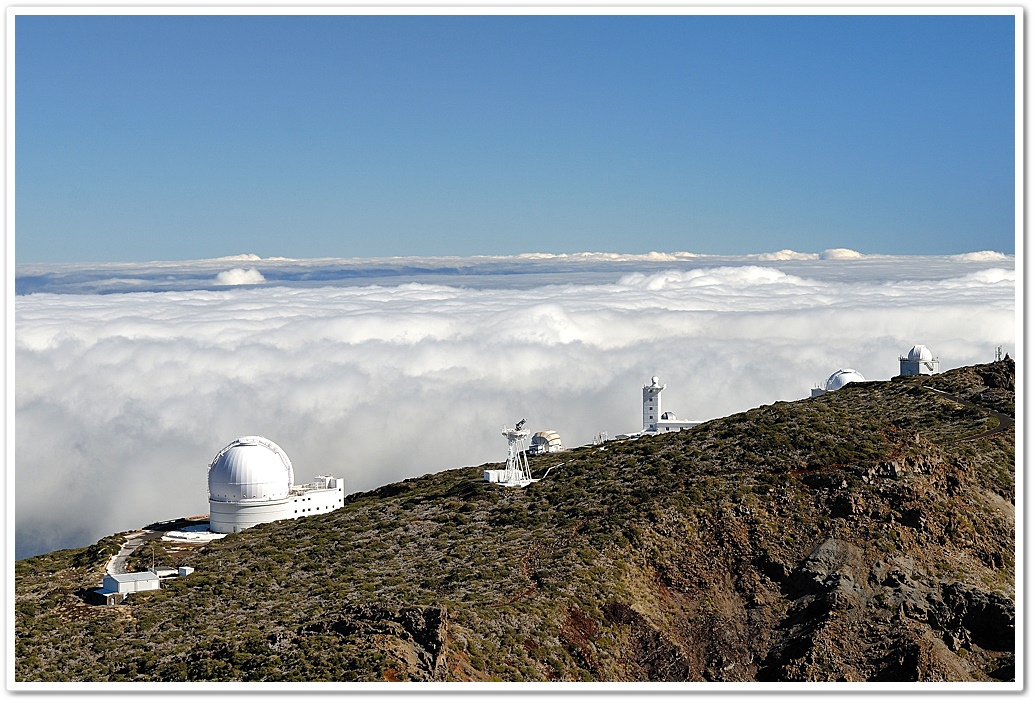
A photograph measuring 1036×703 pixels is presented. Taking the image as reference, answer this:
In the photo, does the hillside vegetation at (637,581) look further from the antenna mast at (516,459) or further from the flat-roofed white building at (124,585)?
the antenna mast at (516,459)

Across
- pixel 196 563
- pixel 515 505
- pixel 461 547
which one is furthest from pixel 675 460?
pixel 196 563

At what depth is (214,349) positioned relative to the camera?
323 feet

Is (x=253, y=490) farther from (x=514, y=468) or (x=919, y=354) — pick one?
(x=919, y=354)

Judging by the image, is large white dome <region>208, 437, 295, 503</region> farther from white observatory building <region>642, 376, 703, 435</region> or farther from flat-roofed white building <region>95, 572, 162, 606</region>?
white observatory building <region>642, 376, 703, 435</region>

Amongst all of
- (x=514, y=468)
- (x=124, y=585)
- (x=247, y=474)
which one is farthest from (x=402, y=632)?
(x=247, y=474)

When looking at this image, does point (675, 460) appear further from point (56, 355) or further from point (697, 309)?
point (697, 309)

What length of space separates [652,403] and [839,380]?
10.2 m

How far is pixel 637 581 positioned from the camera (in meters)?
29.0

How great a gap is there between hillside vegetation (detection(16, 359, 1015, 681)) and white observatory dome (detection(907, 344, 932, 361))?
66.0ft

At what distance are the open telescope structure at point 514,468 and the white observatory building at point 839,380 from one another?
24.2 metres

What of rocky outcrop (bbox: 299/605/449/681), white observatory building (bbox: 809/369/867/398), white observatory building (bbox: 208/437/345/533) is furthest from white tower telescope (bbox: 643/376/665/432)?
rocky outcrop (bbox: 299/605/449/681)

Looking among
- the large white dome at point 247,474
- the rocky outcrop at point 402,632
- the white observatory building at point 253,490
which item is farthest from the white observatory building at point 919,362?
the rocky outcrop at point 402,632

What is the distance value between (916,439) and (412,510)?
1772 cm

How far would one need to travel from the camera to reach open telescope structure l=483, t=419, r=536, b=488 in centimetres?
4038
